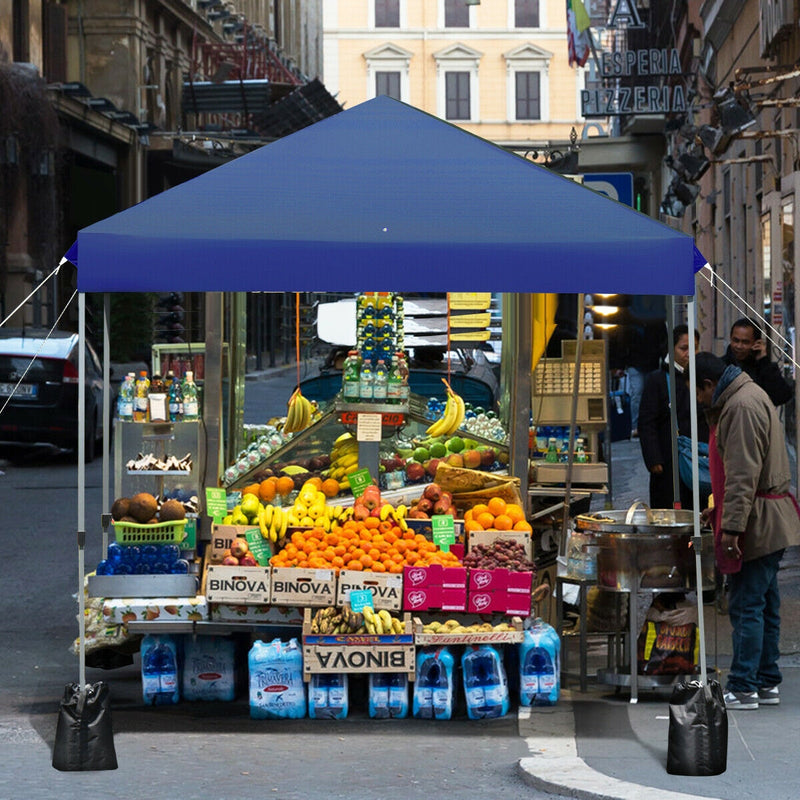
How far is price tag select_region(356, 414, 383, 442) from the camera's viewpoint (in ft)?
30.3

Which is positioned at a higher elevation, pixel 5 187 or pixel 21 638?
pixel 5 187

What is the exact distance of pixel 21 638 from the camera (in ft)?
32.0

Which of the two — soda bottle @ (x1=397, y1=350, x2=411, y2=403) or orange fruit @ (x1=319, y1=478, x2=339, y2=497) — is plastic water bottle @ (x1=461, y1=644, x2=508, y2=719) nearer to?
orange fruit @ (x1=319, y1=478, x2=339, y2=497)

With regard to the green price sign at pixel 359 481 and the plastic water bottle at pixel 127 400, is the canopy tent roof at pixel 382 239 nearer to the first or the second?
Answer: the plastic water bottle at pixel 127 400

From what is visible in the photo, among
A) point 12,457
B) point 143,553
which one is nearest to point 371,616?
point 143,553

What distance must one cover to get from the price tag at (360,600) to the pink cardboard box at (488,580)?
517mm

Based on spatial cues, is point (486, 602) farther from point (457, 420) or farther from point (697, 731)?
point (457, 420)

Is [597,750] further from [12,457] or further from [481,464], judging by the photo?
[12,457]

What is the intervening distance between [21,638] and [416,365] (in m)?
10.1

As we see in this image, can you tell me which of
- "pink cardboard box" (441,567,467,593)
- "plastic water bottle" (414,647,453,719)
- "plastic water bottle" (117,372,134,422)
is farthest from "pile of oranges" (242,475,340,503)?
"plastic water bottle" (414,647,453,719)

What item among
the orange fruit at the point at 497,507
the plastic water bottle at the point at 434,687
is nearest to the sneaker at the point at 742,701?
the plastic water bottle at the point at 434,687

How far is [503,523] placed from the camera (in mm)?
8297

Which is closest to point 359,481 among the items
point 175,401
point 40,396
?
point 175,401

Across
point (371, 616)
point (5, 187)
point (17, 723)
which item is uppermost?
point (5, 187)
